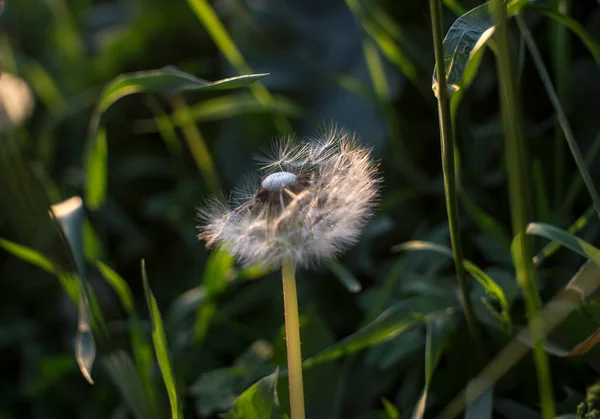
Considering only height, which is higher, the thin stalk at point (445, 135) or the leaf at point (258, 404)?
the thin stalk at point (445, 135)

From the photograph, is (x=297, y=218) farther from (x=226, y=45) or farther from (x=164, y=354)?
(x=226, y=45)

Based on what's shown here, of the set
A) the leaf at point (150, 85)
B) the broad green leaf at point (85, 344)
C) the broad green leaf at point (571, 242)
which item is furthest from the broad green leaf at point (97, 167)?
the broad green leaf at point (571, 242)

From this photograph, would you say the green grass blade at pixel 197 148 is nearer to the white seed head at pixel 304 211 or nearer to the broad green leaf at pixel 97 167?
the broad green leaf at pixel 97 167

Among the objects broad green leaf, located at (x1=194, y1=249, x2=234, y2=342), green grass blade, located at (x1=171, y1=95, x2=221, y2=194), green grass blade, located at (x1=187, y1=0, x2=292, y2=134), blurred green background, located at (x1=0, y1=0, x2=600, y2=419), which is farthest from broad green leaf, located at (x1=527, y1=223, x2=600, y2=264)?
green grass blade, located at (x1=171, y1=95, x2=221, y2=194)

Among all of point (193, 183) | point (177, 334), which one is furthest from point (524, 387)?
A: point (193, 183)

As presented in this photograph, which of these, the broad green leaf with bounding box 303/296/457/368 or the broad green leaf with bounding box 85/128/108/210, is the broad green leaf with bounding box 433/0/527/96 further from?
the broad green leaf with bounding box 85/128/108/210

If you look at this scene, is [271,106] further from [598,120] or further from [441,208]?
[598,120]
